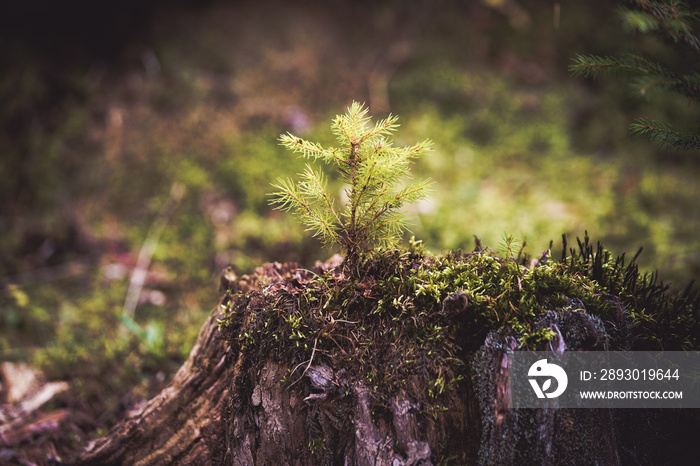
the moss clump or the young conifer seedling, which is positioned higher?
the young conifer seedling

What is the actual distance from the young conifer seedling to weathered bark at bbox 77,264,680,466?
666mm

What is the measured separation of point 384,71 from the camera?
8.39m

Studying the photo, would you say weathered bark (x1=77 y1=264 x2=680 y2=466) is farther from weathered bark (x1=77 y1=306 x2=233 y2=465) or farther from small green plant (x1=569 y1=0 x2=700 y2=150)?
small green plant (x1=569 y1=0 x2=700 y2=150)

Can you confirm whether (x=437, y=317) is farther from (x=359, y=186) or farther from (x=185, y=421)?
(x=185, y=421)

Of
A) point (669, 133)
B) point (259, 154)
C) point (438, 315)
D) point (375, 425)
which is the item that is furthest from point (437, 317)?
point (259, 154)

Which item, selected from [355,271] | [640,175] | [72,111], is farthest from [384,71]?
[355,271]

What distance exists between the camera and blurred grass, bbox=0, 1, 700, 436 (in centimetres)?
488

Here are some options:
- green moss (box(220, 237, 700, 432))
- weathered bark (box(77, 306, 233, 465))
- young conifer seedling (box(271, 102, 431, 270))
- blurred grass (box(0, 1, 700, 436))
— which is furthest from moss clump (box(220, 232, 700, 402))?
blurred grass (box(0, 1, 700, 436))

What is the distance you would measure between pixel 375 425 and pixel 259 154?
5.43 m

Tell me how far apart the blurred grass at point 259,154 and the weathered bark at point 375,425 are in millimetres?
1761

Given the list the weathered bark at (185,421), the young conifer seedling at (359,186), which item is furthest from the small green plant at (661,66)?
the weathered bark at (185,421)

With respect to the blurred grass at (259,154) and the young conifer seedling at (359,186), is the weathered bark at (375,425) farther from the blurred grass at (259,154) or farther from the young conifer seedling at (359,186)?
the blurred grass at (259,154)

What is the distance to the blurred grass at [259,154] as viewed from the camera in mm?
4883

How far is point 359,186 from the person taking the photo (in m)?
2.01
